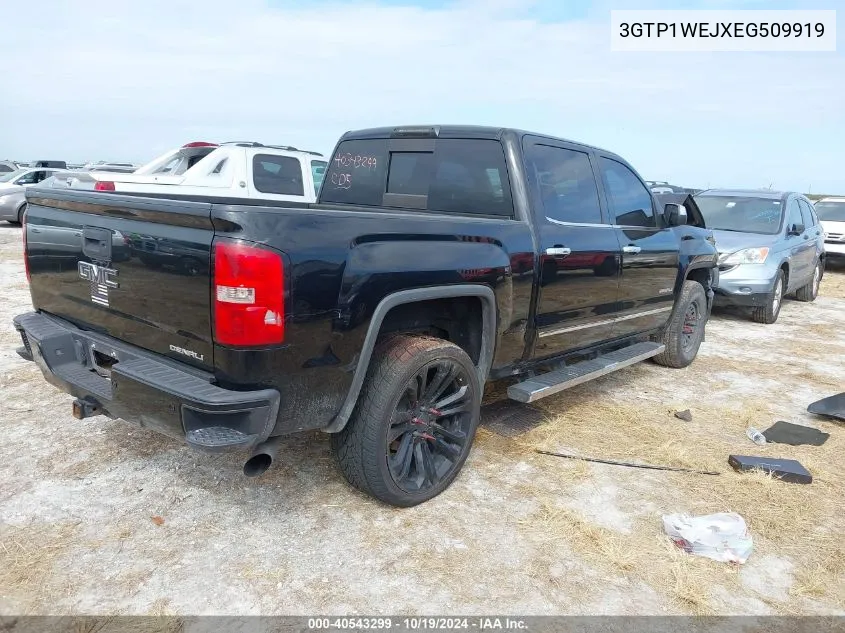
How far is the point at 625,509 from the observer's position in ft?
10.9

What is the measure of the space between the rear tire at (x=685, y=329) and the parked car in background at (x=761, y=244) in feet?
6.31

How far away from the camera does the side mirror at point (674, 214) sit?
506cm

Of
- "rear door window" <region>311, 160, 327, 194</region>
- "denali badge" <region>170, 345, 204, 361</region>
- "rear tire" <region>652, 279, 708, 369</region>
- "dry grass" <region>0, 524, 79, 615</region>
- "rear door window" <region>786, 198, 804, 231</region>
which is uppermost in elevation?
"rear door window" <region>311, 160, 327, 194</region>

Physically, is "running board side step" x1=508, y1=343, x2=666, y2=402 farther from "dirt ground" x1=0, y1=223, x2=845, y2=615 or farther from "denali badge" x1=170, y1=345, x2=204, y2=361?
"denali badge" x1=170, y1=345, x2=204, y2=361

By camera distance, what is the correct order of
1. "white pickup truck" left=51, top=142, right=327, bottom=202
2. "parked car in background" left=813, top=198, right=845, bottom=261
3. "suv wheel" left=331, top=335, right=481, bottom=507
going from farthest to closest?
"parked car in background" left=813, top=198, right=845, bottom=261, "white pickup truck" left=51, top=142, right=327, bottom=202, "suv wheel" left=331, top=335, right=481, bottom=507

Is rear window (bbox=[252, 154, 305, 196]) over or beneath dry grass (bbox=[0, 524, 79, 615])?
over

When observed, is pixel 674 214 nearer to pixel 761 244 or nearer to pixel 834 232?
pixel 761 244

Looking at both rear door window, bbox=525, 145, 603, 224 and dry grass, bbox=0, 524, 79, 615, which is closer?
dry grass, bbox=0, 524, 79, 615

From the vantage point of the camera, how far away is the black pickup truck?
7.95 feet

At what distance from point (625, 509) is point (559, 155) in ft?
7.20

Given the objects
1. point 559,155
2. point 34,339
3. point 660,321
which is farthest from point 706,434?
point 34,339

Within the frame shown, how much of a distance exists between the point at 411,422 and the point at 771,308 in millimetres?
6892

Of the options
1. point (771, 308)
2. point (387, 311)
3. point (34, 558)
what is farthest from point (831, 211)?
point (34, 558)

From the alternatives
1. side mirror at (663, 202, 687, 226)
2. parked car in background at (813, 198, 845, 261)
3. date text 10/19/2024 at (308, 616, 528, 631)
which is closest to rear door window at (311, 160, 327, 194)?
side mirror at (663, 202, 687, 226)
